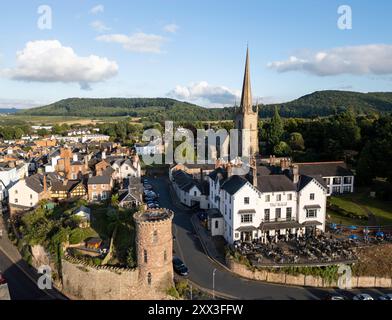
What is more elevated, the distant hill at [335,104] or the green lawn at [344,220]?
the distant hill at [335,104]

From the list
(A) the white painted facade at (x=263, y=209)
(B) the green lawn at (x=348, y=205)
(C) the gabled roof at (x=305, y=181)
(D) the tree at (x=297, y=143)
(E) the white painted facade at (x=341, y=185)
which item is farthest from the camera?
(D) the tree at (x=297, y=143)

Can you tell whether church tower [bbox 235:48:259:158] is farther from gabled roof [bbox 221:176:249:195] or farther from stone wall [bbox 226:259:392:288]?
stone wall [bbox 226:259:392:288]

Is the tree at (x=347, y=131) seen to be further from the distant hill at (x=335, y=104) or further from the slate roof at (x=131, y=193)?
the distant hill at (x=335, y=104)

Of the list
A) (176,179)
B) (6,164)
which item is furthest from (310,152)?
(6,164)

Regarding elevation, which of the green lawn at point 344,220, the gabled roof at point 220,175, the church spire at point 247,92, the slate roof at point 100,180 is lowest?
the green lawn at point 344,220

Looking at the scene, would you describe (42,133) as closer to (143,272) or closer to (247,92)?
(247,92)

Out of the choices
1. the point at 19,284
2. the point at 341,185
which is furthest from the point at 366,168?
the point at 19,284

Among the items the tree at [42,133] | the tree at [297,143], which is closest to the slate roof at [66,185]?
the tree at [297,143]
